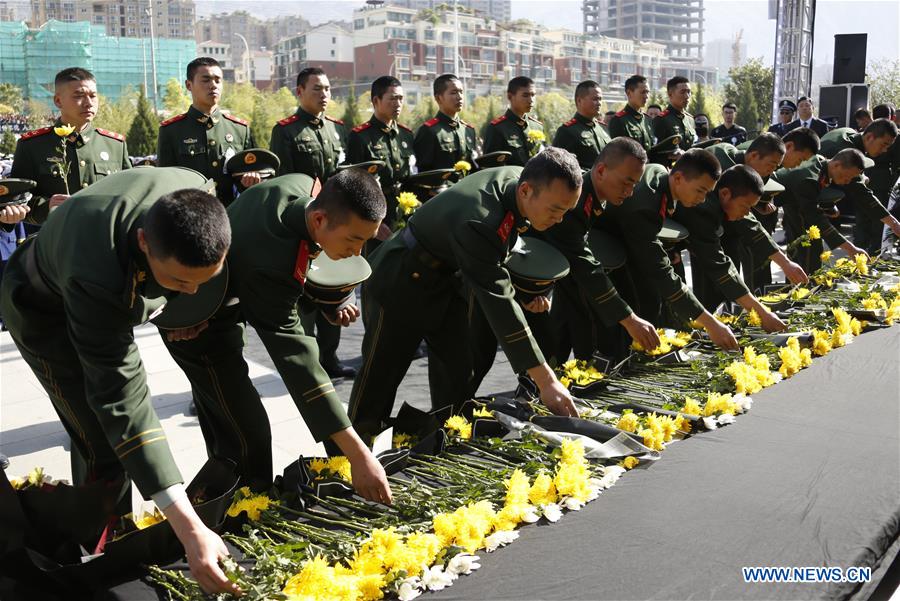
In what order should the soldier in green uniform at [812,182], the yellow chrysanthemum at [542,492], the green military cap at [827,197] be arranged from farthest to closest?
the green military cap at [827,197] < the soldier in green uniform at [812,182] < the yellow chrysanthemum at [542,492]

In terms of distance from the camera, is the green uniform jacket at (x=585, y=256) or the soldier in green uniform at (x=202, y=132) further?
the soldier in green uniform at (x=202, y=132)

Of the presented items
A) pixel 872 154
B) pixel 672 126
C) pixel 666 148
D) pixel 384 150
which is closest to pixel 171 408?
pixel 384 150

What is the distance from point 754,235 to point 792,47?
981 cm

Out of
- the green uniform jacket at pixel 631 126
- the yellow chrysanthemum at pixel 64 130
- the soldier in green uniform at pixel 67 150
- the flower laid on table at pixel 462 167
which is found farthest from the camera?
the green uniform jacket at pixel 631 126

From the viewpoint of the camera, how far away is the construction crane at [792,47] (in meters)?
12.5

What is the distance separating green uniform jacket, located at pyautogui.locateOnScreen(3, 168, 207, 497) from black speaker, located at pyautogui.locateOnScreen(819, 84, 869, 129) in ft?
45.0

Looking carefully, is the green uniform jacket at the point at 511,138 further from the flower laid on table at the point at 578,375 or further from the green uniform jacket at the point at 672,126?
the flower laid on table at the point at 578,375

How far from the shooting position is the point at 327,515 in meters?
1.91

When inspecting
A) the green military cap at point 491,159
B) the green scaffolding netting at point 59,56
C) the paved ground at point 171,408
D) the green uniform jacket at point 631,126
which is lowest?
the paved ground at point 171,408

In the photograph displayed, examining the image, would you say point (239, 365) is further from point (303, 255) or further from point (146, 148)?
point (146, 148)

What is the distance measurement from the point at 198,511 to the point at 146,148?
16475mm

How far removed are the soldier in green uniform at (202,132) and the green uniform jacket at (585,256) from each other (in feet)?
6.60

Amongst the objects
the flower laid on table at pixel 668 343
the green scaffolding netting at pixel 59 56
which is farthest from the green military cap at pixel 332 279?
the green scaffolding netting at pixel 59 56

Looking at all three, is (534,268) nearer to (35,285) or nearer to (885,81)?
(35,285)
